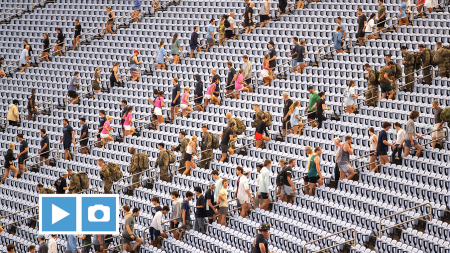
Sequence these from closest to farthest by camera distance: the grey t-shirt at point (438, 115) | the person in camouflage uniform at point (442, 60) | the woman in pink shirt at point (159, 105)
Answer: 1. the grey t-shirt at point (438, 115)
2. the person in camouflage uniform at point (442, 60)
3. the woman in pink shirt at point (159, 105)

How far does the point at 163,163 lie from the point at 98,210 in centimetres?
1056

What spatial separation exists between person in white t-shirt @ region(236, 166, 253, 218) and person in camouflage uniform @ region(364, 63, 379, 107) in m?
4.99

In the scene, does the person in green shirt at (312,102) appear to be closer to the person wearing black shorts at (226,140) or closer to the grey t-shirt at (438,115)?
the person wearing black shorts at (226,140)

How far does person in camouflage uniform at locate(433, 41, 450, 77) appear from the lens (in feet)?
70.7

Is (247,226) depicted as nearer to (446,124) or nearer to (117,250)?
(117,250)

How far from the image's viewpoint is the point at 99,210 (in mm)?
11297

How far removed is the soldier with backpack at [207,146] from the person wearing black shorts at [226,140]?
11.6 inches

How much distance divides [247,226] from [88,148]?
8253 millimetres

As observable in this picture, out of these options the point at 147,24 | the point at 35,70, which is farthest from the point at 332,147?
the point at 35,70

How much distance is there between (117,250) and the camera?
20.0m

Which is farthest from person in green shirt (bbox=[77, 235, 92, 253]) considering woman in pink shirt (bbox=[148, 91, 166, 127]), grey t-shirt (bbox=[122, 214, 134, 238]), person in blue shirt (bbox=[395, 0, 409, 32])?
person in blue shirt (bbox=[395, 0, 409, 32])

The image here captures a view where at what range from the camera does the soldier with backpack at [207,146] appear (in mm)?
22141

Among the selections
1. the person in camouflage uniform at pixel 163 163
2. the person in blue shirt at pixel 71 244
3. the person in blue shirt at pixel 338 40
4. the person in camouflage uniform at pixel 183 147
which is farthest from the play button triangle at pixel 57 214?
the person in blue shirt at pixel 338 40

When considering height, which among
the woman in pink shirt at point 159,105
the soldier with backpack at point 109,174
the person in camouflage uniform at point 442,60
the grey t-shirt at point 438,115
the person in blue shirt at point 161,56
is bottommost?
the soldier with backpack at point 109,174
